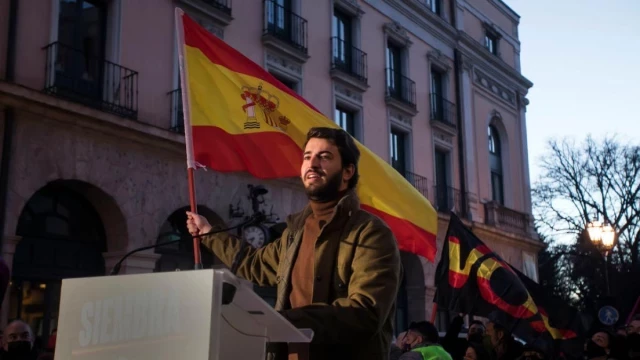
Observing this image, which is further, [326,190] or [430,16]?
[430,16]

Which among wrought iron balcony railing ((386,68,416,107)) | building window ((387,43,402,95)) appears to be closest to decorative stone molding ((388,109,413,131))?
wrought iron balcony railing ((386,68,416,107))

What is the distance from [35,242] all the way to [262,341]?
34.6 ft

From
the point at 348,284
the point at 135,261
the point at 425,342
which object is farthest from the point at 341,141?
the point at 135,261

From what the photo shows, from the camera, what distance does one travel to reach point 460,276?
376 inches

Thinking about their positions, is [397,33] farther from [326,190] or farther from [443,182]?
[326,190]

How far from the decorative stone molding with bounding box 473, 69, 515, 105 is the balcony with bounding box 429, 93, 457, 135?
2.24m

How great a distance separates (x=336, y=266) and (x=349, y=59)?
54.5ft

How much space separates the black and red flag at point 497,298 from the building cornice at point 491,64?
15340mm

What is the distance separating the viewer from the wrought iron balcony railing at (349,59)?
60.5 ft

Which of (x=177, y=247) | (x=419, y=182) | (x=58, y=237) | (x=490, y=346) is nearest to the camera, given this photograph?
(x=490, y=346)

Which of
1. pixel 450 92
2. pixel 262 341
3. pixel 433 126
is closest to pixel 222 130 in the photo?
pixel 262 341

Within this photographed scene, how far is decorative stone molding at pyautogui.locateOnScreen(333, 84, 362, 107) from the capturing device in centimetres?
1819

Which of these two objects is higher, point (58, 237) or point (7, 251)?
point (58, 237)

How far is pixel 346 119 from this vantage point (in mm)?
18828
